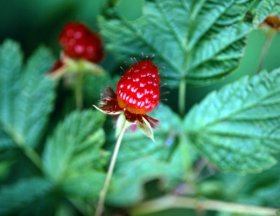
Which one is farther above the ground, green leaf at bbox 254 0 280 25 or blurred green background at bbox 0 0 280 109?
green leaf at bbox 254 0 280 25

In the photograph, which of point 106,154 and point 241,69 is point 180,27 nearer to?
point 106,154

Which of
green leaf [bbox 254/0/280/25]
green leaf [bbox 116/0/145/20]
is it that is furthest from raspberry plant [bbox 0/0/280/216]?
green leaf [bbox 116/0/145/20]

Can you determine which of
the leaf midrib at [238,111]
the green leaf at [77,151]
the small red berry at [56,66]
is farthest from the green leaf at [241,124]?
the small red berry at [56,66]

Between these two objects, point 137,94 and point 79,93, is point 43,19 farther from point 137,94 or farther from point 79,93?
point 137,94

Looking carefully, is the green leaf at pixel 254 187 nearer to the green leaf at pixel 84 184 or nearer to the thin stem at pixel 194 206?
the thin stem at pixel 194 206

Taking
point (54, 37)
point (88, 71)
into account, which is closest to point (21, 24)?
point (54, 37)

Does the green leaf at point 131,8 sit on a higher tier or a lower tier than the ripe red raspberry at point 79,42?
lower

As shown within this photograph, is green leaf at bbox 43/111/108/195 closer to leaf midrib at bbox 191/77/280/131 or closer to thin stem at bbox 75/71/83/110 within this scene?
thin stem at bbox 75/71/83/110
